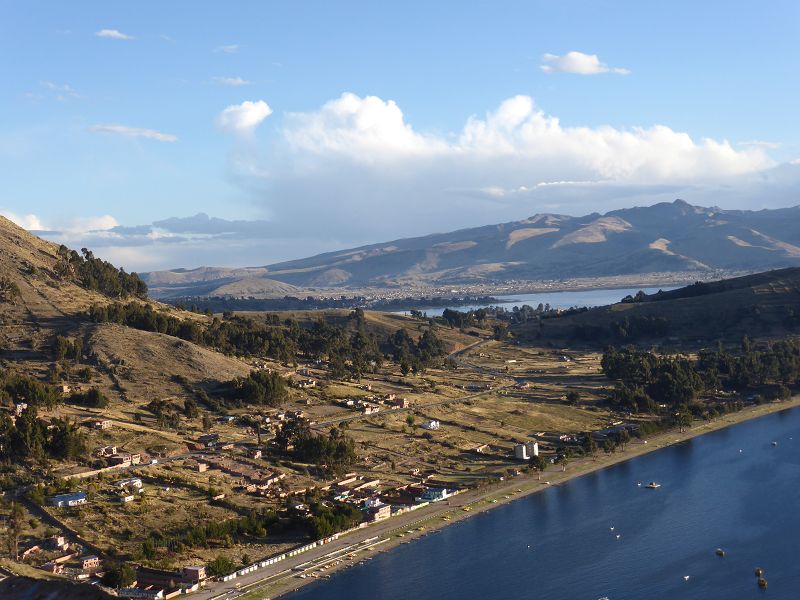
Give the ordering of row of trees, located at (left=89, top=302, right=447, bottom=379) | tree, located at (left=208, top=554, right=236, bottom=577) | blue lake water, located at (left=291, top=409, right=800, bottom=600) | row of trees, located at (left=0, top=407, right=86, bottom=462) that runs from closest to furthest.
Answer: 1. blue lake water, located at (left=291, top=409, right=800, bottom=600)
2. tree, located at (left=208, top=554, right=236, bottom=577)
3. row of trees, located at (left=0, top=407, right=86, bottom=462)
4. row of trees, located at (left=89, top=302, right=447, bottom=379)

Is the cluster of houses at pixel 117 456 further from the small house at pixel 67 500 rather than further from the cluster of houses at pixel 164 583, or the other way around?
the cluster of houses at pixel 164 583

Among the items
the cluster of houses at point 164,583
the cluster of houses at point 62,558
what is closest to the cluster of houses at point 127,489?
the cluster of houses at point 62,558

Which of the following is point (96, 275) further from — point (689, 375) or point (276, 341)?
point (689, 375)

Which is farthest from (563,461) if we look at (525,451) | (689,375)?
(689,375)

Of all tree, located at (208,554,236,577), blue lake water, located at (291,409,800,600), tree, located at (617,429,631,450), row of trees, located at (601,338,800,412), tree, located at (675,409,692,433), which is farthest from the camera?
row of trees, located at (601,338,800,412)

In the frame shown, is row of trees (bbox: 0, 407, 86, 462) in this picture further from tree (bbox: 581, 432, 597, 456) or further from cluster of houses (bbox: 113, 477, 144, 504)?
tree (bbox: 581, 432, 597, 456)

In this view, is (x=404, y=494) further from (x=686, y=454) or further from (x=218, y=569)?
(x=686, y=454)

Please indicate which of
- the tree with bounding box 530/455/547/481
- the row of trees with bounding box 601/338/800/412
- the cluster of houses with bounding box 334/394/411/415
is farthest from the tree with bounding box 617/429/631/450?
the cluster of houses with bounding box 334/394/411/415
